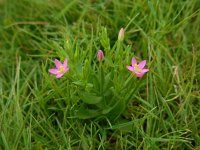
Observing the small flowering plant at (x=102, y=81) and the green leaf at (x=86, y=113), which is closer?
the small flowering plant at (x=102, y=81)

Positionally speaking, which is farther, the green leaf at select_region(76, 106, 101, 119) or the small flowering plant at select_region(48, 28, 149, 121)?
the green leaf at select_region(76, 106, 101, 119)

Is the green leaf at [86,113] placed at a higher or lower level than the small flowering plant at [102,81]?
lower

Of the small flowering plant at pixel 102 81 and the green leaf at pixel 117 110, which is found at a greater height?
the small flowering plant at pixel 102 81

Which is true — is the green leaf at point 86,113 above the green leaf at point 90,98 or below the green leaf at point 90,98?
below

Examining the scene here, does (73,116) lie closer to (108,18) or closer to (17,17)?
(108,18)

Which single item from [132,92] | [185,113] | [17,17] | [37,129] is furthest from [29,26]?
[185,113]

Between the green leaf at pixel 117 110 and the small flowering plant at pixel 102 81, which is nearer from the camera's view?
the small flowering plant at pixel 102 81
